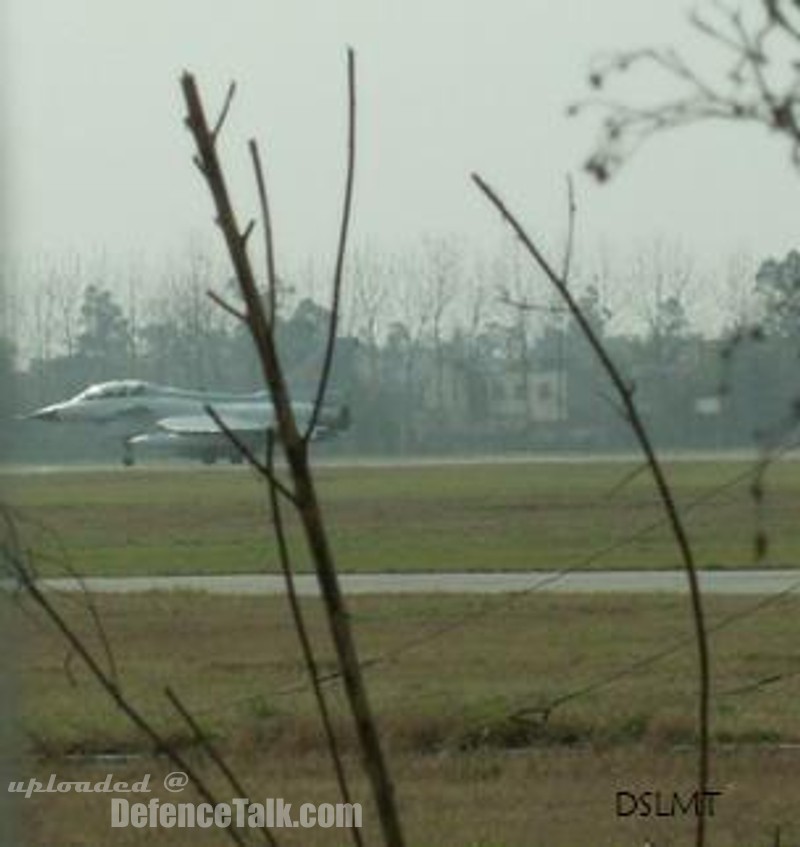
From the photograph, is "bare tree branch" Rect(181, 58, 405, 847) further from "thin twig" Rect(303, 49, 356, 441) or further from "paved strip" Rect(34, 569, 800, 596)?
"paved strip" Rect(34, 569, 800, 596)

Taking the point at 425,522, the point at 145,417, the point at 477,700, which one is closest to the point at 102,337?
the point at 425,522

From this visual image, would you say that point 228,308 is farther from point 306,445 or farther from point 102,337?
point 102,337

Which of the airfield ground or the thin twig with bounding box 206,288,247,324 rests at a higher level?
the thin twig with bounding box 206,288,247,324

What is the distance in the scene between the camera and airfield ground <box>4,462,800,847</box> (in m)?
8.42

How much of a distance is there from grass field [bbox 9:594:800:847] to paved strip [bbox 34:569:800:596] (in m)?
3.29

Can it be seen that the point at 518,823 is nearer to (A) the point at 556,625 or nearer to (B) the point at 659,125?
(B) the point at 659,125

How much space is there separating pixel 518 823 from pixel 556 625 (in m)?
10.0

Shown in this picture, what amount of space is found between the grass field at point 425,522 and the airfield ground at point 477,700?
0.60 m

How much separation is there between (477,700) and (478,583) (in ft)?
39.3

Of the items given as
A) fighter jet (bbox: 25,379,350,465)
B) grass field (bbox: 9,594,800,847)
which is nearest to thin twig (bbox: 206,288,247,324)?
grass field (bbox: 9,594,800,847)

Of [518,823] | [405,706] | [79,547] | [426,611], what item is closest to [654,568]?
[426,611]

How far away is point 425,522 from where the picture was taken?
40.5 m

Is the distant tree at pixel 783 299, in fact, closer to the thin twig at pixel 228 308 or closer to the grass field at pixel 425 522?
the thin twig at pixel 228 308

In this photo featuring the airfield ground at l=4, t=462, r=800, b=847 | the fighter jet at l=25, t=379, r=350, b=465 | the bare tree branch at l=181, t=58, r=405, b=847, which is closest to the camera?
the bare tree branch at l=181, t=58, r=405, b=847
